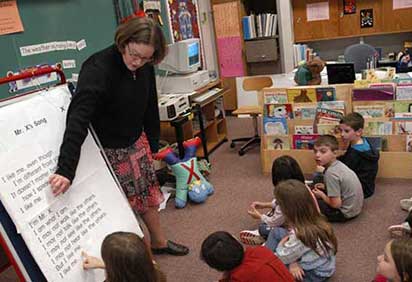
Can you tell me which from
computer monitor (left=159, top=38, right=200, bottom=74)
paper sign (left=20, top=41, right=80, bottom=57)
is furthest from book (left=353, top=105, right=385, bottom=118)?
paper sign (left=20, top=41, right=80, bottom=57)

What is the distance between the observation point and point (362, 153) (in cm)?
291

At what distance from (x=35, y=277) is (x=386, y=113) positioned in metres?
2.56

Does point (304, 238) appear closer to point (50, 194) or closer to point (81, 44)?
point (50, 194)

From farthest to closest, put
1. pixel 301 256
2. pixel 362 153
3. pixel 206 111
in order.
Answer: pixel 206 111 < pixel 362 153 < pixel 301 256

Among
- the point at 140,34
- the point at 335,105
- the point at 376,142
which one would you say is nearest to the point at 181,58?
the point at 335,105

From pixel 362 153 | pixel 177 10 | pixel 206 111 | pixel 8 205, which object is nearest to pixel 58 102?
pixel 8 205

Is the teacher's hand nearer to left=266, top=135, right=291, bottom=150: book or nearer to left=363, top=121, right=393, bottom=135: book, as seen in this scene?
left=266, top=135, right=291, bottom=150: book

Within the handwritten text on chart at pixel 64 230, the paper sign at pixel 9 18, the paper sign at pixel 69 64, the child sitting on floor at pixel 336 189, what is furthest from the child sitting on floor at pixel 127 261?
the paper sign at pixel 69 64

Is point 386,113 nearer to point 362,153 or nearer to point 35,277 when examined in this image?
point 362,153

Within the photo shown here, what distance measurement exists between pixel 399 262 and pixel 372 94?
191 centimetres

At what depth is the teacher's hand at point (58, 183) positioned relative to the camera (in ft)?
5.17

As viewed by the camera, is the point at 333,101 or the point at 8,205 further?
the point at 333,101

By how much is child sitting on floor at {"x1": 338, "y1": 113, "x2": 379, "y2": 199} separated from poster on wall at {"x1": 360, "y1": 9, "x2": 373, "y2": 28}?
8.33 ft

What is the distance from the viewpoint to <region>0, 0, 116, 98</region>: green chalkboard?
265 centimetres
